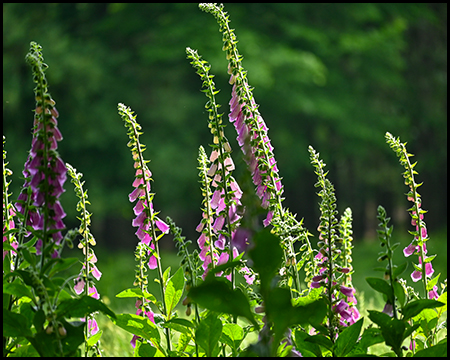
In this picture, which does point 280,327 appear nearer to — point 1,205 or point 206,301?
point 206,301

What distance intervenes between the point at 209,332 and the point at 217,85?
39.6ft

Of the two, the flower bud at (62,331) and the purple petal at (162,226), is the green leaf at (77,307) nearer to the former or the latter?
the flower bud at (62,331)

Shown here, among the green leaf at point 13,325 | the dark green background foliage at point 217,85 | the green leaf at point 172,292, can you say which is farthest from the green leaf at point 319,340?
the dark green background foliage at point 217,85

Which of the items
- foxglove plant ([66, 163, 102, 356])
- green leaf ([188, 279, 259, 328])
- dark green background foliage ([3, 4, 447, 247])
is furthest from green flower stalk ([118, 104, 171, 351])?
dark green background foliage ([3, 4, 447, 247])

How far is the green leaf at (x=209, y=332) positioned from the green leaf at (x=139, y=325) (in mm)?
240

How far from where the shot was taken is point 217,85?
42.5 ft

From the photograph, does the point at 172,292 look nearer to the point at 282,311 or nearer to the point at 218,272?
the point at 218,272

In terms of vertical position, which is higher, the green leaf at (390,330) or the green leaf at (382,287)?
the green leaf at (382,287)

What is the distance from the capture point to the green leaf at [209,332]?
1245 mm

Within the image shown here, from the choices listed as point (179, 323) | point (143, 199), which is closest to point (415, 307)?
point (179, 323)

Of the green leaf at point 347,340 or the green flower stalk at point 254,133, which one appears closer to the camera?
the green leaf at point 347,340

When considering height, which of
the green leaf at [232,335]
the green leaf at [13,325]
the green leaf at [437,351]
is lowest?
the green leaf at [437,351]

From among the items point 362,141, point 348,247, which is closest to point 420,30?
point 362,141

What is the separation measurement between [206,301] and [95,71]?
454 inches
